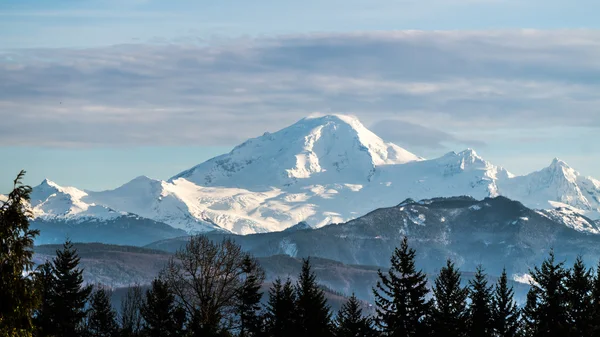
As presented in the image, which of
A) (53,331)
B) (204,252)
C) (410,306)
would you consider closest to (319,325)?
(410,306)

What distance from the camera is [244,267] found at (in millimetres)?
152625

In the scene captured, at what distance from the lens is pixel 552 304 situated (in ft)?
349

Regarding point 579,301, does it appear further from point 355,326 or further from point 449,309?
point 355,326

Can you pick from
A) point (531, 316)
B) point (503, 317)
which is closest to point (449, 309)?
point (531, 316)

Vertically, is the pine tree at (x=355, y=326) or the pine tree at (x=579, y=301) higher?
the pine tree at (x=579, y=301)

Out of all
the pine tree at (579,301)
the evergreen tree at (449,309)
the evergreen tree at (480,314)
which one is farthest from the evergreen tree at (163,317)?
the pine tree at (579,301)

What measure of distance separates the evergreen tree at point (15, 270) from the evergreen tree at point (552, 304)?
184ft

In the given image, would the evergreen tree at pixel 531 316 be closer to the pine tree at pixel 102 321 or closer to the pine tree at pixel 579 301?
the pine tree at pixel 579 301

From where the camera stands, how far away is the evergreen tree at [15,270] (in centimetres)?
6050

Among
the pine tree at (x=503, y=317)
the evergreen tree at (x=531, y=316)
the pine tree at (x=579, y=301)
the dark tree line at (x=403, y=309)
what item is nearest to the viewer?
the pine tree at (x=579, y=301)

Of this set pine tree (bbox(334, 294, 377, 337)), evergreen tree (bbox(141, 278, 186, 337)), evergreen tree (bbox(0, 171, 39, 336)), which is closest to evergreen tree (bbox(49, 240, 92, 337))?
evergreen tree (bbox(141, 278, 186, 337))

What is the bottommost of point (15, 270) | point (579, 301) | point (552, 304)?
point (15, 270)

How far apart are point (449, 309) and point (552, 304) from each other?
380 inches

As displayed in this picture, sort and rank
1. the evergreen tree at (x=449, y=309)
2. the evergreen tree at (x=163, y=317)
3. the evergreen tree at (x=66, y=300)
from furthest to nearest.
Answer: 1. the evergreen tree at (x=163, y=317)
2. the evergreen tree at (x=66, y=300)
3. the evergreen tree at (x=449, y=309)
